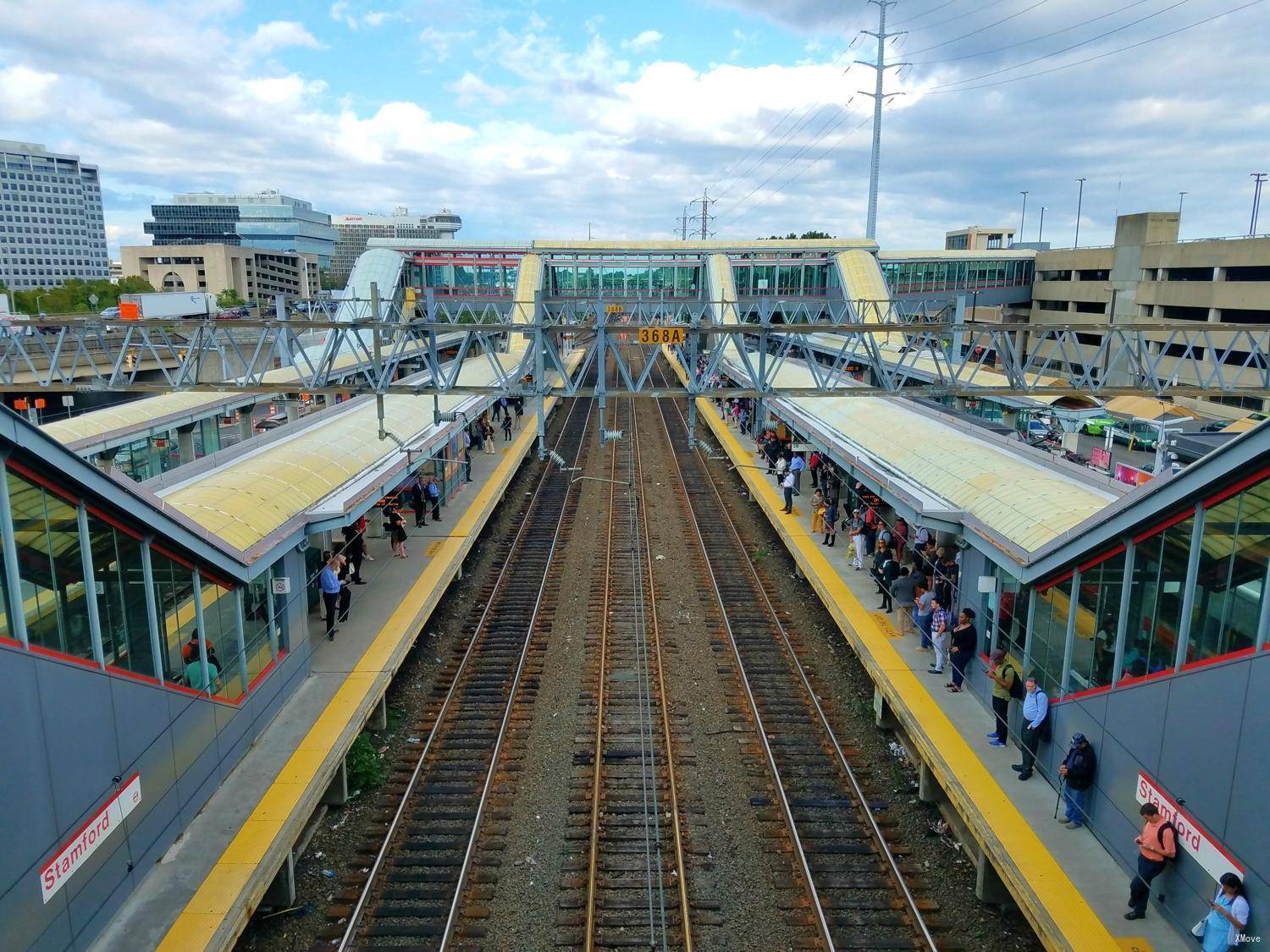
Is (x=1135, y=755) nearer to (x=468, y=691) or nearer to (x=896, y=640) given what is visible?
(x=896, y=640)

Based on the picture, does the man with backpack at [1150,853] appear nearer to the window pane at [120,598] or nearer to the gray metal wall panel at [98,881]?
the gray metal wall panel at [98,881]

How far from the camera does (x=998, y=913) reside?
7305 mm

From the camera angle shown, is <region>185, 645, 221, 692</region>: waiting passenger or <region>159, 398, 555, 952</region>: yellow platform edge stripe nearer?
<region>159, 398, 555, 952</region>: yellow platform edge stripe

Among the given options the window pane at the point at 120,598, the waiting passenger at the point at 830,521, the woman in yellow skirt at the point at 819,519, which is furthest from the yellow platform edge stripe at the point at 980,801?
the window pane at the point at 120,598

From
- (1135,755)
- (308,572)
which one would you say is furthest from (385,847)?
(1135,755)

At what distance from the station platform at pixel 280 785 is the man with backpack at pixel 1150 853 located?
651 cm

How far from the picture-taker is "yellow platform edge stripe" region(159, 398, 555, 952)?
19.9 ft

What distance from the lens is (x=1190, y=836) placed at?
5859 millimetres

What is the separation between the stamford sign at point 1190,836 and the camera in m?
5.50

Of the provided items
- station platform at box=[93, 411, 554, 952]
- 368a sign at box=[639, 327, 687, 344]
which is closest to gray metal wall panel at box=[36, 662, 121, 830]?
station platform at box=[93, 411, 554, 952]

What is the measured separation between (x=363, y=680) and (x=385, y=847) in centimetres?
244

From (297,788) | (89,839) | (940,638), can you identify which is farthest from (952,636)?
(89,839)

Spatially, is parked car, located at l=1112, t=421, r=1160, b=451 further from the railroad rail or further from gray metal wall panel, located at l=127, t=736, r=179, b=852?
gray metal wall panel, located at l=127, t=736, r=179, b=852

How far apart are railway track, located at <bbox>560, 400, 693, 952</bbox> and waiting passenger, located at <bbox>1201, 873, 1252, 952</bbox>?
363 centimetres
